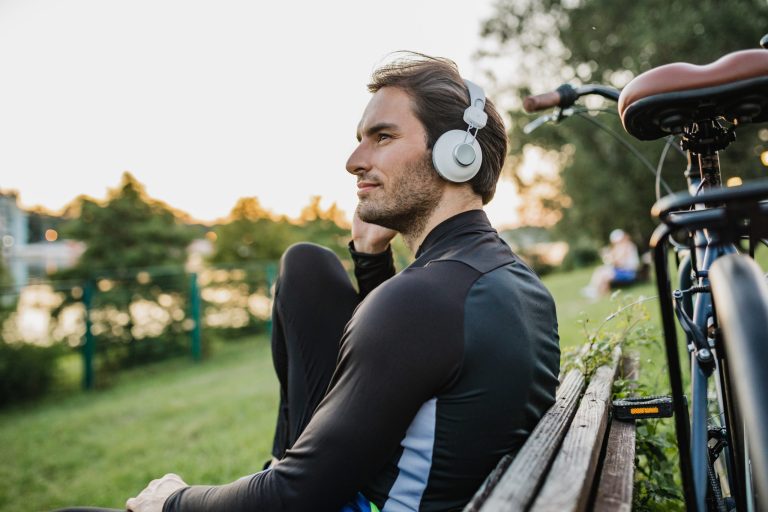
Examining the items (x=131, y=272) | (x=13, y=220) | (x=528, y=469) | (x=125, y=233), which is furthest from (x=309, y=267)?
(x=13, y=220)

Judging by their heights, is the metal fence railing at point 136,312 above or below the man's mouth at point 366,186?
below

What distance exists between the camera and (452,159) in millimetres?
1565

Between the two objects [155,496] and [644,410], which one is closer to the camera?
[155,496]

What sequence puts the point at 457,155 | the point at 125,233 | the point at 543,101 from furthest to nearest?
1. the point at 125,233
2. the point at 543,101
3. the point at 457,155

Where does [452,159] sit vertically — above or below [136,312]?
above

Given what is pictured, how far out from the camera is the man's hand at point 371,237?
2.12m

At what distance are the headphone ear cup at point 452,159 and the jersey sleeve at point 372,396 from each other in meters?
0.58

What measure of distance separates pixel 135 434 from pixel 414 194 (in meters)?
5.66

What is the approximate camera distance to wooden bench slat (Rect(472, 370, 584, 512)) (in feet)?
2.84

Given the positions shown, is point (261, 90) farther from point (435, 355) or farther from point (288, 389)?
point (435, 355)

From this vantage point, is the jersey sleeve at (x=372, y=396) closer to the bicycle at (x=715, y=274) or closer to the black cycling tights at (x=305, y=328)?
the bicycle at (x=715, y=274)

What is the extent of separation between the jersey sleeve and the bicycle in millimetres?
407

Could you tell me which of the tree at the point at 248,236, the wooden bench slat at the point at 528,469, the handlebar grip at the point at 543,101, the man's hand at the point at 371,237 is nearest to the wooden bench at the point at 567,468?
the wooden bench slat at the point at 528,469

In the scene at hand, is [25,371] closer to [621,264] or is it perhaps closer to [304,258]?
[304,258]
